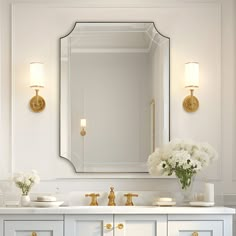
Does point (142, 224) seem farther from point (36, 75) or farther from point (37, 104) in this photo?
point (36, 75)

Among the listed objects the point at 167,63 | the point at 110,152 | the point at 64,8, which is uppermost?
the point at 64,8

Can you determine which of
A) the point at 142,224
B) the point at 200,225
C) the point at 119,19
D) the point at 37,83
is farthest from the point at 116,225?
the point at 119,19

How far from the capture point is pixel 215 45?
4.38 metres

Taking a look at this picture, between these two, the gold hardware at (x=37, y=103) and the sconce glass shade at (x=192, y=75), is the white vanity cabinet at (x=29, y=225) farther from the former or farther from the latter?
the sconce glass shade at (x=192, y=75)

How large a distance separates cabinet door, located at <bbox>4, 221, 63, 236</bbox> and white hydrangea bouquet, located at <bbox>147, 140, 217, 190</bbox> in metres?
0.79

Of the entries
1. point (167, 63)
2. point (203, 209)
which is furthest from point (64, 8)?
point (203, 209)

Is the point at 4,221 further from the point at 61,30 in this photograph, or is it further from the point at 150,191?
the point at 61,30

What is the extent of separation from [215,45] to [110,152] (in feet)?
3.67

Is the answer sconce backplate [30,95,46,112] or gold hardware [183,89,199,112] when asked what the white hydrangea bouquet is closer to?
gold hardware [183,89,199,112]

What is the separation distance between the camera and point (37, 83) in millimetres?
4258

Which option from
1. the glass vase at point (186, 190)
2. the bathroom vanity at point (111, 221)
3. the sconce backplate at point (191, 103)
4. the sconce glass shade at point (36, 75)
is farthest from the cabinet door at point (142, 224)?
the sconce glass shade at point (36, 75)

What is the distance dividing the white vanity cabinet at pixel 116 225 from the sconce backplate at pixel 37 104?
36.0 inches

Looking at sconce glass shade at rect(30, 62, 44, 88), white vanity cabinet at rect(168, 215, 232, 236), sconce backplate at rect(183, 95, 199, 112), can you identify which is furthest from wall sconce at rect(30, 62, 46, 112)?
white vanity cabinet at rect(168, 215, 232, 236)

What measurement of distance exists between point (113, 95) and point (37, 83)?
56cm
